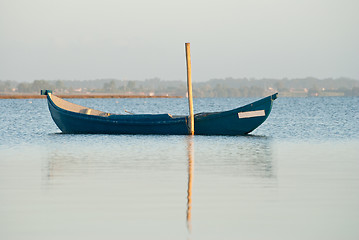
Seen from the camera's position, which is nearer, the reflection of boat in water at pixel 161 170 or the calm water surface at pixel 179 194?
the calm water surface at pixel 179 194

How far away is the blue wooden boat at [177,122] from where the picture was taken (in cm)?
3191

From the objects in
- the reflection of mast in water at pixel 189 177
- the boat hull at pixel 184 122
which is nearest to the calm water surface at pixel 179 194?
the reflection of mast in water at pixel 189 177

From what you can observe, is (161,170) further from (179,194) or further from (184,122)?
(184,122)

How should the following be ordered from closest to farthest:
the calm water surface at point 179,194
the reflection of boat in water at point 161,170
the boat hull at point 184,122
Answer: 1. the calm water surface at point 179,194
2. the reflection of boat in water at point 161,170
3. the boat hull at point 184,122

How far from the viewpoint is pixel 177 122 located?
32.7 metres

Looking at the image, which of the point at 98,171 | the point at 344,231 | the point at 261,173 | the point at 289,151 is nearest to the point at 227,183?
the point at 261,173

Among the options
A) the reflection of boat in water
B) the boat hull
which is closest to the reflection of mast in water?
the reflection of boat in water

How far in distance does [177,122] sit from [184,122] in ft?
1.19

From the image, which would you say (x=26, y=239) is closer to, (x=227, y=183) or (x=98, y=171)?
(x=227, y=183)

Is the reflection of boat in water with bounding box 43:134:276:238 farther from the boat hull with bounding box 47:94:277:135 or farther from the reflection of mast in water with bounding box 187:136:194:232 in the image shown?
the boat hull with bounding box 47:94:277:135

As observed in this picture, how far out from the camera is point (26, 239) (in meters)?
8.77

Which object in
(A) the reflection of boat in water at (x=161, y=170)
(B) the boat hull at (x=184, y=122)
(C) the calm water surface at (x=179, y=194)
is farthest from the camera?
(B) the boat hull at (x=184, y=122)

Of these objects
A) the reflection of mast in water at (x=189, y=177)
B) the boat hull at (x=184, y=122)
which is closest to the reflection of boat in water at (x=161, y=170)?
the reflection of mast in water at (x=189, y=177)

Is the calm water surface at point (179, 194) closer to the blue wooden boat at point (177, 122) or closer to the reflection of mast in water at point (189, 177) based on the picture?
the reflection of mast in water at point (189, 177)
